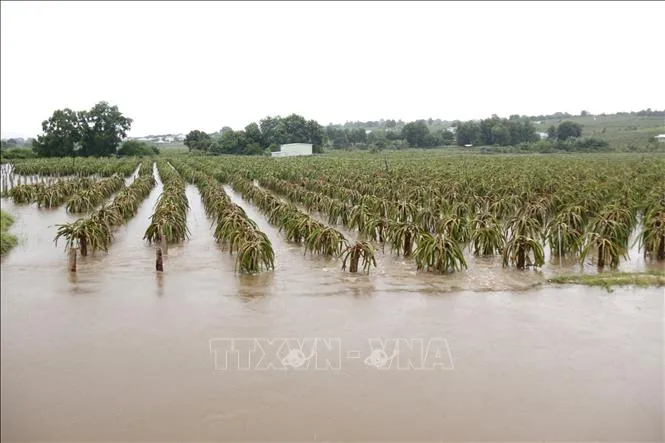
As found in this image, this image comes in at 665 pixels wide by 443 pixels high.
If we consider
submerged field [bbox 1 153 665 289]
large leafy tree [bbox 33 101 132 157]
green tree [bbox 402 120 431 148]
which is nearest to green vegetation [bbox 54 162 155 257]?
submerged field [bbox 1 153 665 289]

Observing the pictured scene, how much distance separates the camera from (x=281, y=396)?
486 centimetres

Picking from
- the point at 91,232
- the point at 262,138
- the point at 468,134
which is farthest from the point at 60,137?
the point at 468,134

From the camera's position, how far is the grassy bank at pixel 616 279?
328 inches

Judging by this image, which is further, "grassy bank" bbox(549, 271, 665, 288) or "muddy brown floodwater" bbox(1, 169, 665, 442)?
"grassy bank" bbox(549, 271, 665, 288)

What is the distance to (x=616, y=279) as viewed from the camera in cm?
841

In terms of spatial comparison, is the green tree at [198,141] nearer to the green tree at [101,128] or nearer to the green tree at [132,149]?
the green tree at [132,149]

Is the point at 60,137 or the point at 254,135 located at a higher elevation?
the point at 254,135

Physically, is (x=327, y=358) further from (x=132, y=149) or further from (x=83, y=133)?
(x=132, y=149)

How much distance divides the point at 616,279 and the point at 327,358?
530 cm

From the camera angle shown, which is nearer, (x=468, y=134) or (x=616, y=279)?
(x=616, y=279)

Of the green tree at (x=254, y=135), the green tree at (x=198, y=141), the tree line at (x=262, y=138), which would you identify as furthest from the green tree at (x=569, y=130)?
the green tree at (x=198, y=141)

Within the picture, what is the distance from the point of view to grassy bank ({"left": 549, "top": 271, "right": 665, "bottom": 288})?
834 centimetres

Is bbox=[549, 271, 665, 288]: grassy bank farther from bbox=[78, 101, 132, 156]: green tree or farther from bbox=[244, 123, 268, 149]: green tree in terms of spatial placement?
bbox=[244, 123, 268, 149]: green tree

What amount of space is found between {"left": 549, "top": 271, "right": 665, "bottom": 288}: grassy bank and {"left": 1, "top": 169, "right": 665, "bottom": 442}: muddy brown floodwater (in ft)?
0.97
